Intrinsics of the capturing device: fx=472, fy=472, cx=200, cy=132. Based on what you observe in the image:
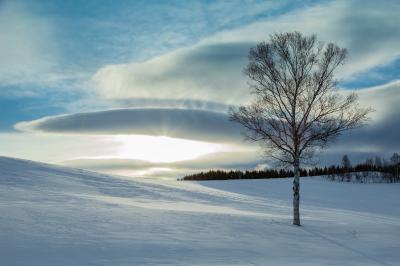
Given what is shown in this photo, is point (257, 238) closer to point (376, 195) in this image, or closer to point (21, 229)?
point (21, 229)

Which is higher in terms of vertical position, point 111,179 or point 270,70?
point 270,70

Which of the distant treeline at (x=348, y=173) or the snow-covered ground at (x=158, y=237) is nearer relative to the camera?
the snow-covered ground at (x=158, y=237)

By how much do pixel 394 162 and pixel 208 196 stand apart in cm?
13769

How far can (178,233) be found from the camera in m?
20.3

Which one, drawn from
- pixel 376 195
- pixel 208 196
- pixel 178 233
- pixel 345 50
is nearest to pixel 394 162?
pixel 376 195

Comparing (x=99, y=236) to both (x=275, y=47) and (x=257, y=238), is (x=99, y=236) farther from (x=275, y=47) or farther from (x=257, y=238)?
(x=275, y=47)

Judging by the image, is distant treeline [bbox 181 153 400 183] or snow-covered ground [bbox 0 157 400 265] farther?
distant treeline [bbox 181 153 400 183]

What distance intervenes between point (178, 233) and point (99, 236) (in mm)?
3650

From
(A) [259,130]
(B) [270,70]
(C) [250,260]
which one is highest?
(B) [270,70]

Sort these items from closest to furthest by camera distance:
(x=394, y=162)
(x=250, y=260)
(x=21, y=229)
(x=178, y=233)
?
(x=250, y=260)
(x=21, y=229)
(x=178, y=233)
(x=394, y=162)

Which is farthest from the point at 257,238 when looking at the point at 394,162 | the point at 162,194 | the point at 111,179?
the point at 394,162

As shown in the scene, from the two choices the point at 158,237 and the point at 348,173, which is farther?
the point at 348,173

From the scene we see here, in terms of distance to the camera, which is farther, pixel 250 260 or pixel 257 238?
pixel 257 238

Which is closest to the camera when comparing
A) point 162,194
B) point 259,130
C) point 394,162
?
point 259,130
